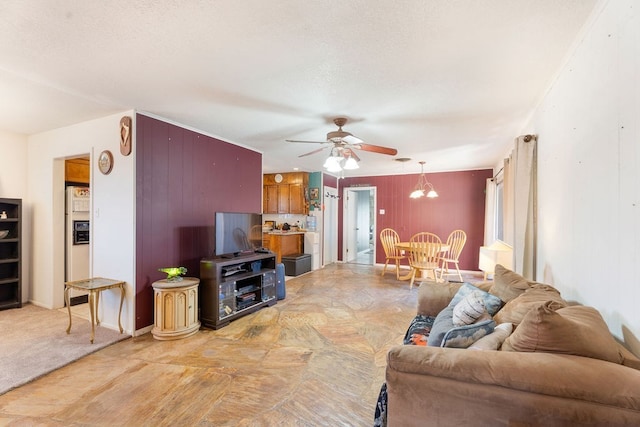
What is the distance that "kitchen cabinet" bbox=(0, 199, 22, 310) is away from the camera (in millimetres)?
3791

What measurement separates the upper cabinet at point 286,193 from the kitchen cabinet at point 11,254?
4.25m

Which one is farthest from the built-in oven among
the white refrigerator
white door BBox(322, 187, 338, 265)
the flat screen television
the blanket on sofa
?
white door BBox(322, 187, 338, 265)

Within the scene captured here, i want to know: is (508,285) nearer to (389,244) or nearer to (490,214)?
(389,244)

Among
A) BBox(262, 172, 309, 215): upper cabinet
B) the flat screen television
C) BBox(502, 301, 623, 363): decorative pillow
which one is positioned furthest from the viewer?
BBox(262, 172, 309, 215): upper cabinet

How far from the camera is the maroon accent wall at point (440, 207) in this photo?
6438 mm

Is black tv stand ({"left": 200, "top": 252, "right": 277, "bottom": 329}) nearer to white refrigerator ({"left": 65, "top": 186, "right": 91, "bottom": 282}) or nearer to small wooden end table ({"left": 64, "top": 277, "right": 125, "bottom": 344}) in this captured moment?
small wooden end table ({"left": 64, "top": 277, "right": 125, "bottom": 344})

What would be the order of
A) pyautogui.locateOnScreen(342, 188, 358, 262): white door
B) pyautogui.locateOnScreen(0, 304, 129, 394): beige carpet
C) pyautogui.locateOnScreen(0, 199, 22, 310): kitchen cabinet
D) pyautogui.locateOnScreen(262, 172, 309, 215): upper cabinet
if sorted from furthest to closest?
1. pyautogui.locateOnScreen(342, 188, 358, 262): white door
2. pyautogui.locateOnScreen(262, 172, 309, 215): upper cabinet
3. pyautogui.locateOnScreen(0, 199, 22, 310): kitchen cabinet
4. pyautogui.locateOnScreen(0, 304, 129, 394): beige carpet

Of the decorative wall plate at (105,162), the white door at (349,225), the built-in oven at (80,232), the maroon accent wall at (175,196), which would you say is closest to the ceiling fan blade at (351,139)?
the maroon accent wall at (175,196)

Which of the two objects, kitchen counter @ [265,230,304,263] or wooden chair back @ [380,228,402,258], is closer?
kitchen counter @ [265,230,304,263]

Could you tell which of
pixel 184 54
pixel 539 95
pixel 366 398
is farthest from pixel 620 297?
pixel 184 54

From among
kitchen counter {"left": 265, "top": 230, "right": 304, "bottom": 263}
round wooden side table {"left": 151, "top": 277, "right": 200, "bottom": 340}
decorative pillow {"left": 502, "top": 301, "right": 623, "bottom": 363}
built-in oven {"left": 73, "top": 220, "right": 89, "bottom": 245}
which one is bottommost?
round wooden side table {"left": 151, "top": 277, "right": 200, "bottom": 340}

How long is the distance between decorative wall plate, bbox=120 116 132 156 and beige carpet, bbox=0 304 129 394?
74.9 inches

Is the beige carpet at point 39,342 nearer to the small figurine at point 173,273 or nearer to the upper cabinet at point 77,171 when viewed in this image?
the small figurine at point 173,273

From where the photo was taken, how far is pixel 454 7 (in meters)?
1.51
